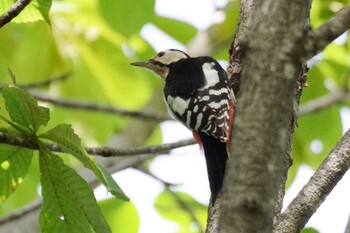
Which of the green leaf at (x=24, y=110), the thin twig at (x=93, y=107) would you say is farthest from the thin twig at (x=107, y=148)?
the thin twig at (x=93, y=107)

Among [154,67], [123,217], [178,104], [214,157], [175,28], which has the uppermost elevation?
[175,28]

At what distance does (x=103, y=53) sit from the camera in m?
5.11

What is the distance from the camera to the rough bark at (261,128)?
145cm

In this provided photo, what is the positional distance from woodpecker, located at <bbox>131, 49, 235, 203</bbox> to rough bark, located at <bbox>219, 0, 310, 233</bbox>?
160 centimetres

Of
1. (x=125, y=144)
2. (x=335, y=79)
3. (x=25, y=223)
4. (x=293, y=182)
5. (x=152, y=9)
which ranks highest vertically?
(x=335, y=79)

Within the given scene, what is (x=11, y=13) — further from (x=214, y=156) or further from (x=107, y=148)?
(x=214, y=156)

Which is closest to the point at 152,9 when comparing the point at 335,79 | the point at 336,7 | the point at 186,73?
the point at 186,73

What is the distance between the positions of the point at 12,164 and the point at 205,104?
1.58 meters

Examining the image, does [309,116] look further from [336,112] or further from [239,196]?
[239,196]

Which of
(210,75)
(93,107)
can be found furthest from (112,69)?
(210,75)

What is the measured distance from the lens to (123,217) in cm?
436

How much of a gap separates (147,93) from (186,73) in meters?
1.00

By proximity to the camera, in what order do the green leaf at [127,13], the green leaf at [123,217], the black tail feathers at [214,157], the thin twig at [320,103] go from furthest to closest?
the thin twig at [320,103], the green leaf at [123,217], the green leaf at [127,13], the black tail feathers at [214,157]

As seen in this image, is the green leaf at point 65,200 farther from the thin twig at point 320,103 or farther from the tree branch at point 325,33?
the thin twig at point 320,103
